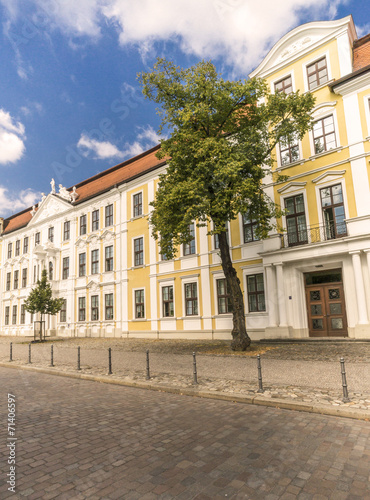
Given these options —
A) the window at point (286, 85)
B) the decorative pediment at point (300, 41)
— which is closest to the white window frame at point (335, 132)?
the window at point (286, 85)

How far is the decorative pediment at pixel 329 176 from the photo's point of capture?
56.6 ft

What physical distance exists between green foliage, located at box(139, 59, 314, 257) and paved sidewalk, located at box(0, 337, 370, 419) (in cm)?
519

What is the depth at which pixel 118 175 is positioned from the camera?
31.7 m

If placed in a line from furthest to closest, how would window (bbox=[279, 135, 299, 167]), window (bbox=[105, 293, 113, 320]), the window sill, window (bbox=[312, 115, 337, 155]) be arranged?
1. window (bbox=[105, 293, 113, 320])
2. window (bbox=[279, 135, 299, 167])
3. window (bbox=[312, 115, 337, 155])
4. the window sill

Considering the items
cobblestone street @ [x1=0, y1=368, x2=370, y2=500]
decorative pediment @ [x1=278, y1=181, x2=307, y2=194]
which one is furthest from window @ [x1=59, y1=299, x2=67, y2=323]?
cobblestone street @ [x1=0, y1=368, x2=370, y2=500]

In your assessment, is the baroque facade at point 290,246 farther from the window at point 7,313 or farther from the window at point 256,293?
the window at point 7,313

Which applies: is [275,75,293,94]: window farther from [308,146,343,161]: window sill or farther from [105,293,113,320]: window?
[105,293,113,320]: window

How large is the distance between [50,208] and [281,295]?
2820cm

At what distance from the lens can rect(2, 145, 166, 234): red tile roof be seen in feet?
92.7

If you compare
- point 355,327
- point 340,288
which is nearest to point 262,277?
point 340,288

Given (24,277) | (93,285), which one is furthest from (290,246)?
(24,277)

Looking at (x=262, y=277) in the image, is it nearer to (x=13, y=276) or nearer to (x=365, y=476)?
(x=365, y=476)

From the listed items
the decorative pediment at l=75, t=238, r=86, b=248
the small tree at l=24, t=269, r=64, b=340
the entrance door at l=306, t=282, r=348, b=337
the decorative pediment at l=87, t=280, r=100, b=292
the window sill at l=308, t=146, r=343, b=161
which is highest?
the window sill at l=308, t=146, r=343, b=161

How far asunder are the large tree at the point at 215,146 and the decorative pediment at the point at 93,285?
53.1 ft
